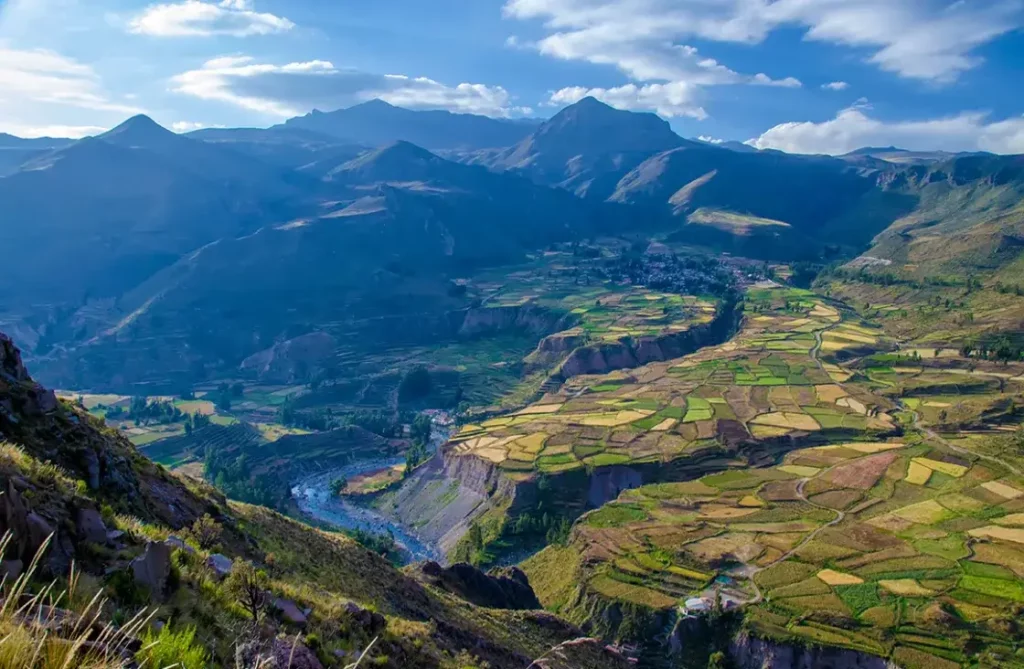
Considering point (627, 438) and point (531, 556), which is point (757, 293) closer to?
point (627, 438)

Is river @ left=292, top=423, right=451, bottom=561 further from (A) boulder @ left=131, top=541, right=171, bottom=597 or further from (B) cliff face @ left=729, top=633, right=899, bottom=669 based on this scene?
(A) boulder @ left=131, top=541, right=171, bottom=597

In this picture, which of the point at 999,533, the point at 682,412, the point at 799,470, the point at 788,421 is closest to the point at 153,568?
the point at 999,533

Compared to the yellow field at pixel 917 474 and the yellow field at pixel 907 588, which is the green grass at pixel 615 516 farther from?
the yellow field at pixel 917 474

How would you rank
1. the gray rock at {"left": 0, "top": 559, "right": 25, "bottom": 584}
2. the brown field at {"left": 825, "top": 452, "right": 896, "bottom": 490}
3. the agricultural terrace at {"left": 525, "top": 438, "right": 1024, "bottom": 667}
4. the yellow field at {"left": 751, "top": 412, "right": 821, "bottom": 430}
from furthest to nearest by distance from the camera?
the yellow field at {"left": 751, "top": 412, "right": 821, "bottom": 430}, the brown field at {"left": 825, "top": 452, "right": 896, "bottom": 490}, the agricultural terrace at {"left": 525, "top": 438, "right": 1024, "bottom": 667}, the gray rock at {"left": 0, "top": 559, "right": 25, "bottom": 584}

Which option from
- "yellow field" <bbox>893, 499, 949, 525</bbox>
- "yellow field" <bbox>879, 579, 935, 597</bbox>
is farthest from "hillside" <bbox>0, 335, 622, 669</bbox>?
"yellow field" <bbox>893, 499, 949, 525</bbox>

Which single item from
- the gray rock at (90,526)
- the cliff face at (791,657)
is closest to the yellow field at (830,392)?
the cliff face at (791,657)

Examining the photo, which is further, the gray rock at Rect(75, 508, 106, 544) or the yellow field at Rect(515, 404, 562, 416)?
the yellow field at Rect(515, 404, 562, 416)
